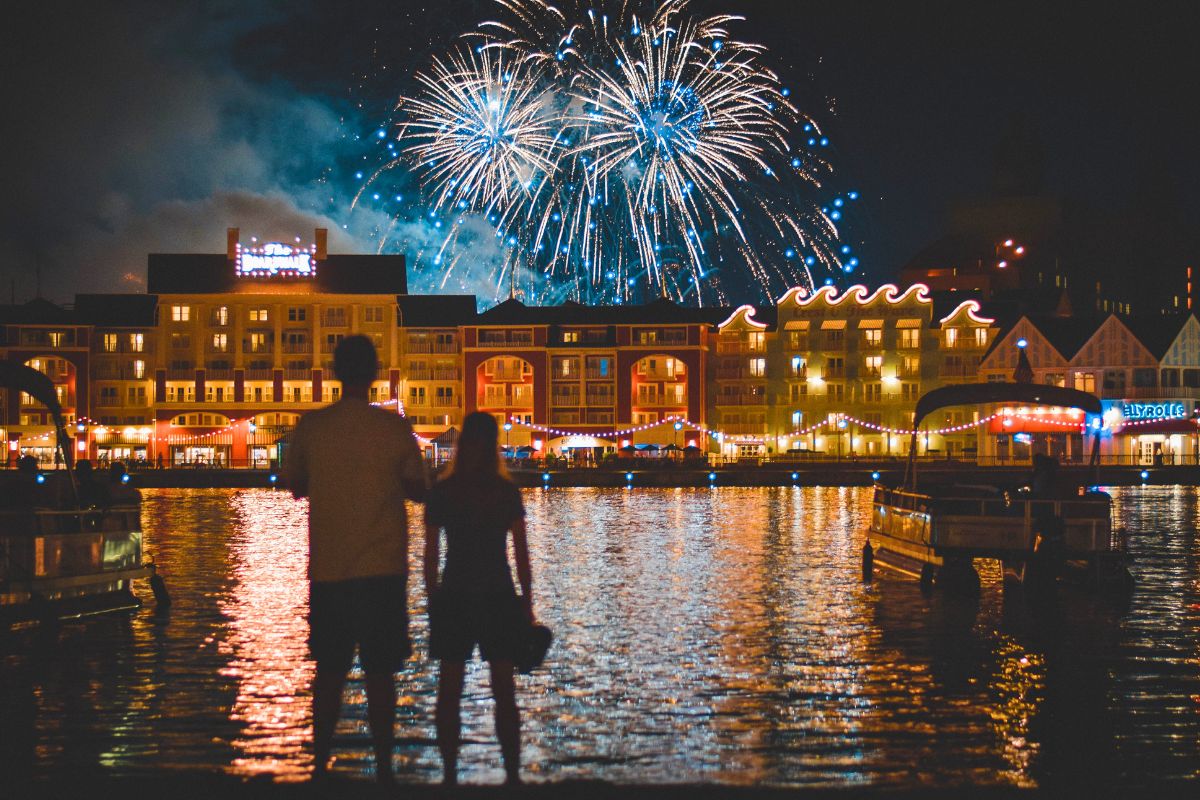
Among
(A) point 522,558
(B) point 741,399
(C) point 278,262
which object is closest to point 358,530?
(A) point 522,558

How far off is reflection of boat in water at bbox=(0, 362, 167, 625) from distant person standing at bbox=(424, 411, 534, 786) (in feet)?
26.0

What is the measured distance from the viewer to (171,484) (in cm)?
7512

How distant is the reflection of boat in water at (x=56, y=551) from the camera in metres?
13.9

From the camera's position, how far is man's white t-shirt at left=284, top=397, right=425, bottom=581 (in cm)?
737

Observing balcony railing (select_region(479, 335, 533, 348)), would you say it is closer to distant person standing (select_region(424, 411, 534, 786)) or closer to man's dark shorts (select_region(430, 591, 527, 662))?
distant person standing (select_region(424, 411, 534, 786))

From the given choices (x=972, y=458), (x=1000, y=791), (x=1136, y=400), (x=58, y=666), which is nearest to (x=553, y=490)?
(x=972, y=458)

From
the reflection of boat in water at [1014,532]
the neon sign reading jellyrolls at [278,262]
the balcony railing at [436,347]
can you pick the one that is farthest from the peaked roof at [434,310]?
the reflection of boat in water at [1014,532]

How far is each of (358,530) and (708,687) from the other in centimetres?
504

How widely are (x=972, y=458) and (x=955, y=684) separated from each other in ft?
243

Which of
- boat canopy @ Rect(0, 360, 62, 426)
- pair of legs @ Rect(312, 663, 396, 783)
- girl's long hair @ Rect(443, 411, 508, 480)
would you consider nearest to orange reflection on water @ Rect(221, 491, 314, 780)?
pair of legs @ Rect(312, 663, 396, 783)

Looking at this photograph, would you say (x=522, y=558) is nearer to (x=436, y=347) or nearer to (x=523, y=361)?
(x=523, y=361)

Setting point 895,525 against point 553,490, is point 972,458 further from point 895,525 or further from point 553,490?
point 895,525

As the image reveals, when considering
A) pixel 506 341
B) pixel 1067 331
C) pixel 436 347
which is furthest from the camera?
pixel 436 347

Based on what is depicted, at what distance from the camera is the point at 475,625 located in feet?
25.0
